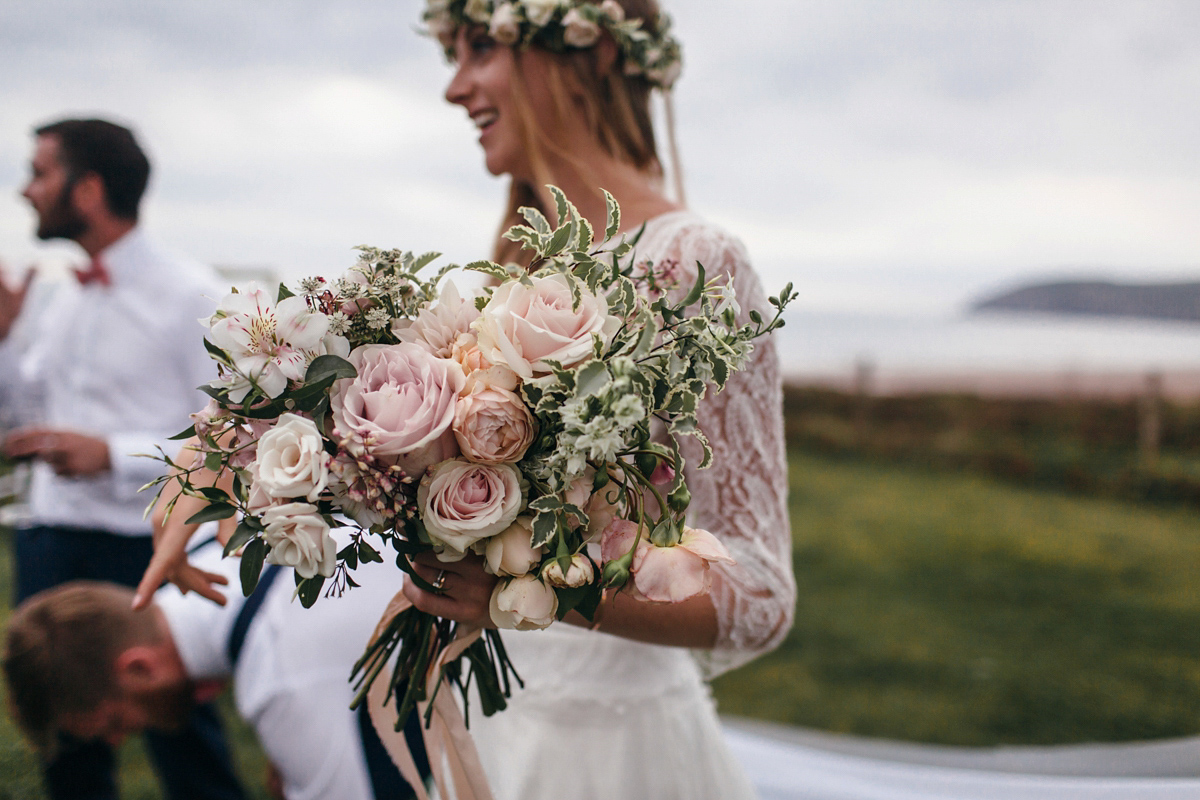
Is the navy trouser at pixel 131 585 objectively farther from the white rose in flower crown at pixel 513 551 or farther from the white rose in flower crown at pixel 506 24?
the white rose in flower crown at pixel 513 551

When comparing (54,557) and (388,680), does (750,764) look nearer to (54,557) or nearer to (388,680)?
(388,680)

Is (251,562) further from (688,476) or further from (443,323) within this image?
(688,476)

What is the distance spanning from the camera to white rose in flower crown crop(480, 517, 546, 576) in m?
1.05

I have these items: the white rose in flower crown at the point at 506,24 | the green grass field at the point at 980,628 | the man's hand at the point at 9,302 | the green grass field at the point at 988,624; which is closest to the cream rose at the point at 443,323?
the white rose in flower crown at the point at 506,24

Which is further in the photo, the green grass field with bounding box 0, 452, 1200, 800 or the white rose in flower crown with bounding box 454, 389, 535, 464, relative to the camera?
the green grass field with bounding box 0, 452, 1200, 800

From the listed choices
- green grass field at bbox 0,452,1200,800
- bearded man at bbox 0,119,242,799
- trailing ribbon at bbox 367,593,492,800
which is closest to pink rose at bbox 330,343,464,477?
trailing ribbon at bbox 367,593,492,800

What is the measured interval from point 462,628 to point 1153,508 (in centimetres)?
952

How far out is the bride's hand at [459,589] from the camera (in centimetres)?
114

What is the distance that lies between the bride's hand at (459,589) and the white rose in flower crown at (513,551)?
2.8 inches

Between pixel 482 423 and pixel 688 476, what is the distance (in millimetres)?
631

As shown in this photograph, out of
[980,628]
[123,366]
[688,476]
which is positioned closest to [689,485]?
[688,476]

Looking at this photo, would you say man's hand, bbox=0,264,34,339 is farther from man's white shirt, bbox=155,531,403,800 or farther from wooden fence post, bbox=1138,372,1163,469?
wooden fence post, bbox=1138,372,1163,469

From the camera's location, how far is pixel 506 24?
174cm

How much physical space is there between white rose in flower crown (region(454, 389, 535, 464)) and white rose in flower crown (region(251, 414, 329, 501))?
0.16 meters
